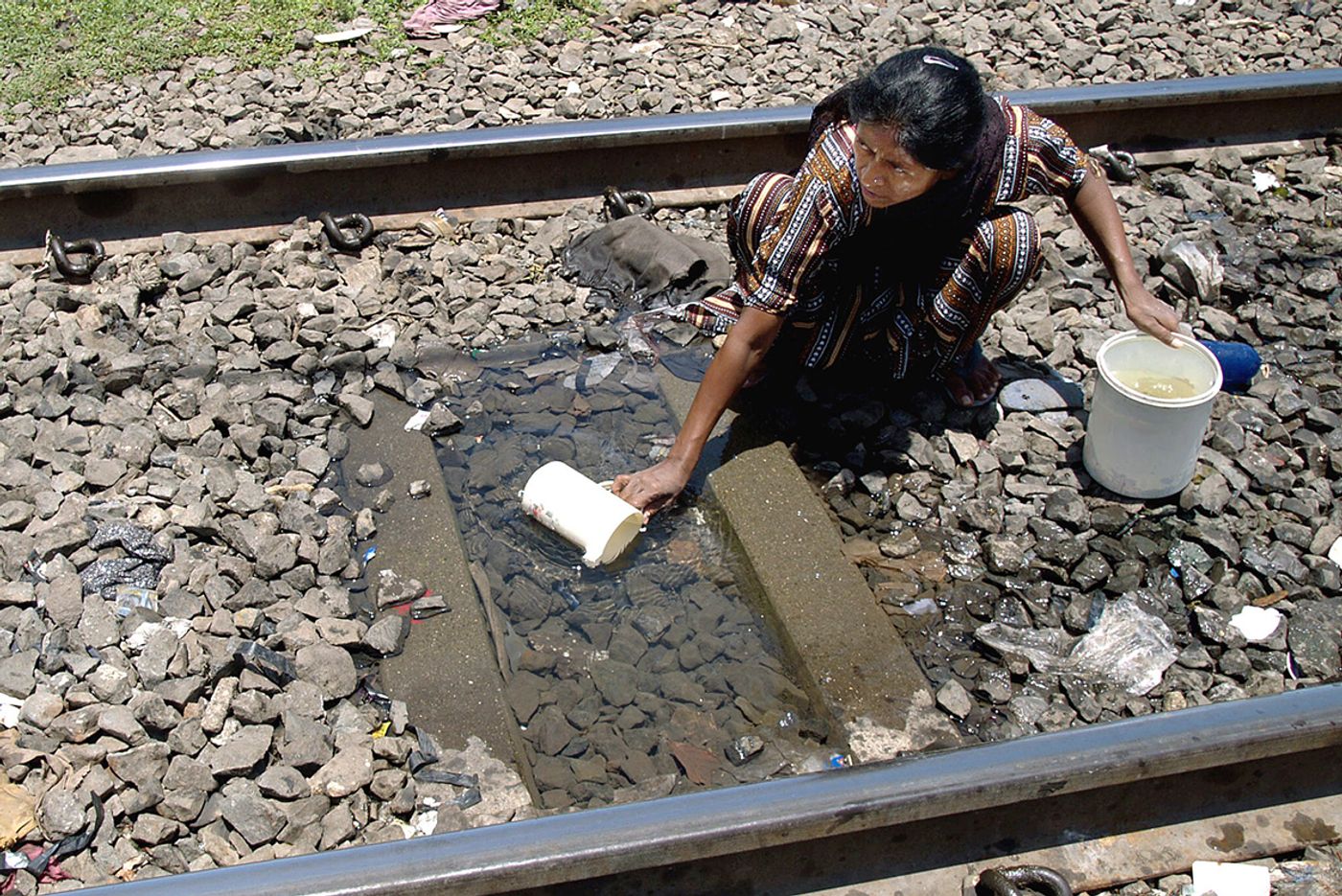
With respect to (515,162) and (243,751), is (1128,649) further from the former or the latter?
(515,162)

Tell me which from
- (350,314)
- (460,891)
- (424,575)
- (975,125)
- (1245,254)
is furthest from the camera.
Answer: (1245,254)

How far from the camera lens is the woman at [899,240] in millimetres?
3445

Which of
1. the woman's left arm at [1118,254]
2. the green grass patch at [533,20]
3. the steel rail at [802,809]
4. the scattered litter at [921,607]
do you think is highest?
the woman's left arm at [1118,254]

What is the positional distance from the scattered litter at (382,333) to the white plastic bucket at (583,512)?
38.5 inches

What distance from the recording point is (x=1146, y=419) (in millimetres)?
3865

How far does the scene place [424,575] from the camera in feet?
12.6

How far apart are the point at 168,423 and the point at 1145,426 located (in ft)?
9.96

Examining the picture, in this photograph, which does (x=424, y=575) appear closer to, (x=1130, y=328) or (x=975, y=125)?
(x=975, y=125)

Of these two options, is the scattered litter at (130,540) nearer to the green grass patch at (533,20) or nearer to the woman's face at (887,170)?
the woman's face at (887,170)

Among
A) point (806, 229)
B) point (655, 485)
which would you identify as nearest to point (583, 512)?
point (655, 485)

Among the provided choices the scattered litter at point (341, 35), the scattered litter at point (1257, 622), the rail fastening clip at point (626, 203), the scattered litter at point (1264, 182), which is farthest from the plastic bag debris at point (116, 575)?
the scattered litter at point (1264, 182)

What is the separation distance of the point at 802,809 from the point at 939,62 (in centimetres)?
193

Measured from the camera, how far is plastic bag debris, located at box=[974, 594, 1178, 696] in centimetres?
360

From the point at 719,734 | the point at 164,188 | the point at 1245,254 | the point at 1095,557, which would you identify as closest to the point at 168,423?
the point at 164,188
